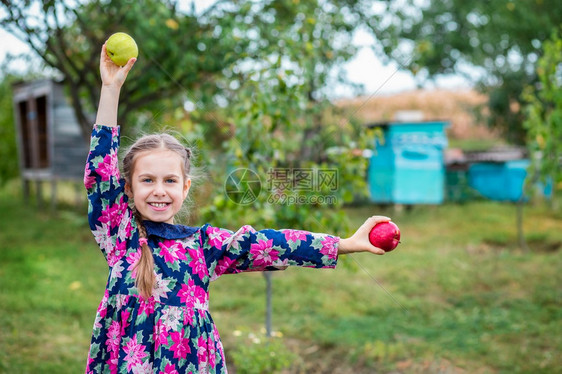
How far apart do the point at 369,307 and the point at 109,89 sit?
3770 millimetres

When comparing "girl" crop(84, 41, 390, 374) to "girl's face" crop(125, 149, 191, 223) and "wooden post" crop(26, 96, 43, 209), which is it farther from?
"wooden post" crop(26, 96, 43, 209)

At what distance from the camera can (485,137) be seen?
1952 centimetres

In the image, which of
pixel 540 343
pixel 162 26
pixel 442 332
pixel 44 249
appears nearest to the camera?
pixel 540 343

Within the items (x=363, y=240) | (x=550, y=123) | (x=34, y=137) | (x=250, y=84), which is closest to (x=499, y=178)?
(x=550, y=123)

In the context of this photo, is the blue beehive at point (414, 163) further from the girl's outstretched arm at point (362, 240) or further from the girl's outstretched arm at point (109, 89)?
the girl's outstretched arm at point (109, 89)

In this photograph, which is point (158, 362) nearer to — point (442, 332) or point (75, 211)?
point (442, 332)

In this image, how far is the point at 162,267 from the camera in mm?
1712

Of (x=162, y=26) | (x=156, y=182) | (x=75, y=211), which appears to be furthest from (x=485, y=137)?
(x=156, y=182)

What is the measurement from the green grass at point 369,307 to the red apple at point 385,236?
1.92m

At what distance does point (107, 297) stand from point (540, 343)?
134 inches

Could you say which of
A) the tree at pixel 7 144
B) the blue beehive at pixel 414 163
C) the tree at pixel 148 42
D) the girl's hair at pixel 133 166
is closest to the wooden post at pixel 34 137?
the tree at pixel 7 144

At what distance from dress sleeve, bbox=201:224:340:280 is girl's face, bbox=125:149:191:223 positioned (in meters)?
0.14

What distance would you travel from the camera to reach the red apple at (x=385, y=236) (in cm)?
166

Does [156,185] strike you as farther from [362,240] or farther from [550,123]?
[550,123]
